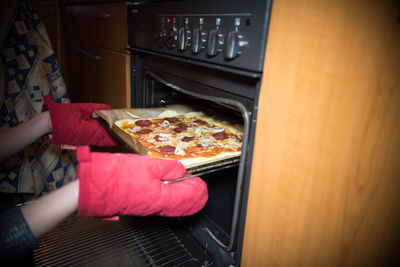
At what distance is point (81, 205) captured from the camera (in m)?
0.60

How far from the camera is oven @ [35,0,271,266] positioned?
675 millimetres

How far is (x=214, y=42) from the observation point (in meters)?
0.73

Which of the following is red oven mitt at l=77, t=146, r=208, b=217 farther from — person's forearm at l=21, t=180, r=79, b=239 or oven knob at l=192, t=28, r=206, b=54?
oven knob at l=192, t=28, r=206, b=54

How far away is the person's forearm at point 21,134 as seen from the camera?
930 millimetres

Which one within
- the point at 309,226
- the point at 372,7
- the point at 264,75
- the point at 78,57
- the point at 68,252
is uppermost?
the point at 372,7

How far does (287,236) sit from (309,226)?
0.23 ft

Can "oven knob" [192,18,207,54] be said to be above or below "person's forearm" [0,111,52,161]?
above

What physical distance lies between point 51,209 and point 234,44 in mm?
Answer: 586

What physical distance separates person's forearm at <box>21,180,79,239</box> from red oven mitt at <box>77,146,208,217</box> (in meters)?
0.06

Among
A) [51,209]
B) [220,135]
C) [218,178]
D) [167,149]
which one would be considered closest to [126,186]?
[51,209]

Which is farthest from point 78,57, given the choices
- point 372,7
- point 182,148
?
point 372,7

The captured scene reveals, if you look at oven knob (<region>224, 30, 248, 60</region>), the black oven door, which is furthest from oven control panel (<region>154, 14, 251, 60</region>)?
the black oven door

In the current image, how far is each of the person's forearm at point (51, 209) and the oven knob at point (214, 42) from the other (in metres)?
0.49

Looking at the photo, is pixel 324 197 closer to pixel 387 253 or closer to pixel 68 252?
pixel 387 253
